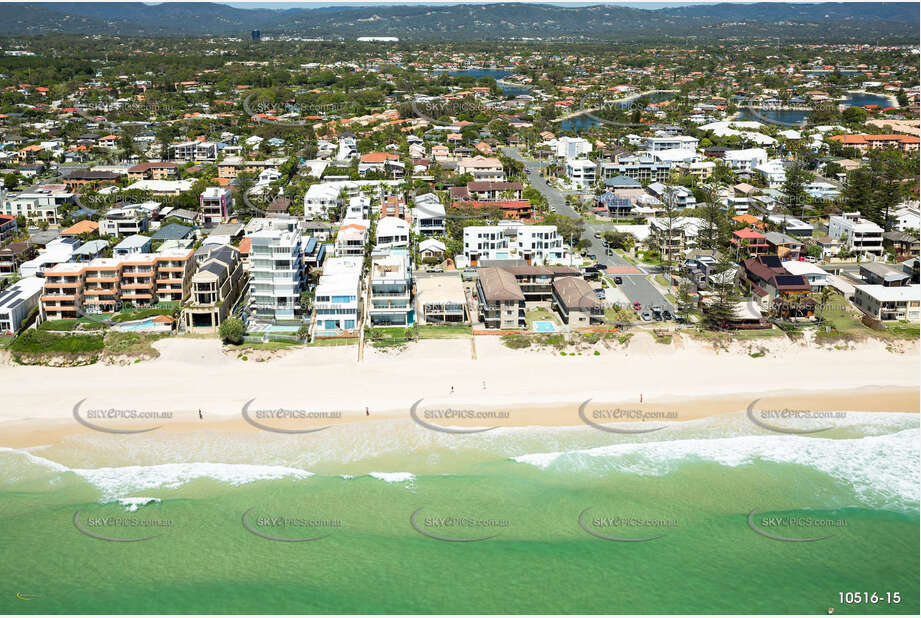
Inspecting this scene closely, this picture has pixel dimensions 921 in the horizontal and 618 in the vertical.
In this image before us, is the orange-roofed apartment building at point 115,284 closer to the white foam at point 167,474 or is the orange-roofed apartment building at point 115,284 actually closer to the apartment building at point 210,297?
the apartment building at point 210,297

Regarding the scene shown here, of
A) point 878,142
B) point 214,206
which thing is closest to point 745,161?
point 878,142

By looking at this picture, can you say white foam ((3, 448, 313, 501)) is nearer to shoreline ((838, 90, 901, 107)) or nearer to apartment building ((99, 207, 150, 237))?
apartment building ((99, 207, 150, 237))

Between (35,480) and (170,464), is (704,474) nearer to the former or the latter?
(170,464)

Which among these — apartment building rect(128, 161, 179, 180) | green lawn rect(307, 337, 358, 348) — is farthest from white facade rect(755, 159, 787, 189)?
apartment building rect(128, 161, 179, 180)

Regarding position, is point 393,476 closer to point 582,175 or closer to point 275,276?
point 275,276

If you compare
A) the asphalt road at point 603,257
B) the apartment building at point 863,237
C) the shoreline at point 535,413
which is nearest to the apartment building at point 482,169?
the asphalt road at point 603,257

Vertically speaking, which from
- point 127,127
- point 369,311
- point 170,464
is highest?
point 127,127

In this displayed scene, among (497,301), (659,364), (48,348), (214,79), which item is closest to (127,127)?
(214,79)
